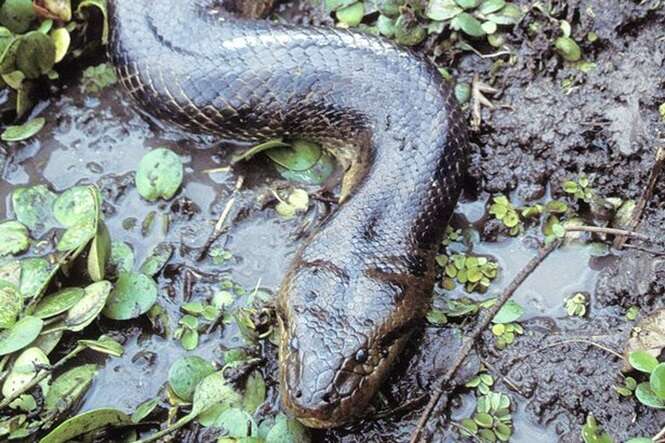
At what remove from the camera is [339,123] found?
5.51m

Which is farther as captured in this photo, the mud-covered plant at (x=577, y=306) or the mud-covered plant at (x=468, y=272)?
the mud-covered plant at (x=468, y=272)

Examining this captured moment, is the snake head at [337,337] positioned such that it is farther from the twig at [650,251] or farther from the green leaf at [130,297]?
the twig at [650,251]

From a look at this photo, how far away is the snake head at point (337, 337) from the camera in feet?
14.0

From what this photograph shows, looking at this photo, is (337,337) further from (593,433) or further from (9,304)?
(9,304)

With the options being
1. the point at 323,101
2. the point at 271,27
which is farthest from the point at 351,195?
the point at 271,27

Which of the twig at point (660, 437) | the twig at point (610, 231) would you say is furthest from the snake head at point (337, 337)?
the twig at point (660, 437)

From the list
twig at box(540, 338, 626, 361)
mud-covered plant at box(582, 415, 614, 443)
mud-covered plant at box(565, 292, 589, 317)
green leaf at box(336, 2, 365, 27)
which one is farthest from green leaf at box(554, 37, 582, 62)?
mud-covered plant at box(582, 415, 614, 443)

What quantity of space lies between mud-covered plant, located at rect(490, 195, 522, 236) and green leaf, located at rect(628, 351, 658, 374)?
117 cm

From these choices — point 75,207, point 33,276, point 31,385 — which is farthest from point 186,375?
point 75,207

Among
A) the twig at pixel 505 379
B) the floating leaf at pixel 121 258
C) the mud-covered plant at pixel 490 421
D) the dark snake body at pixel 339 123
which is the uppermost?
the dark snake body at pixel 339 123

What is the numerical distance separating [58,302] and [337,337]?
1.59 m

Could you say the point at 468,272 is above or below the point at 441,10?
below

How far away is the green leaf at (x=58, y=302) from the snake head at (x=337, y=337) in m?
1.12

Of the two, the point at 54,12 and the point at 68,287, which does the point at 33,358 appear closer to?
the point at 68,287
